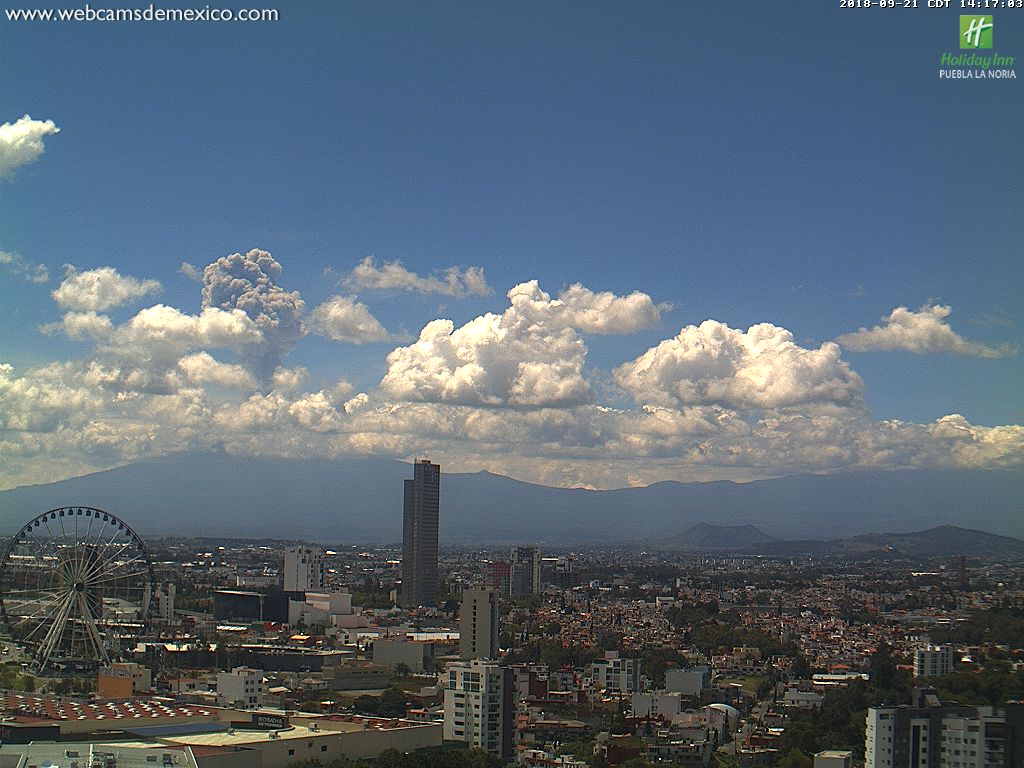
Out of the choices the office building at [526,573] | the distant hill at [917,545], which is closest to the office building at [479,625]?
the distant hill at [917,545]

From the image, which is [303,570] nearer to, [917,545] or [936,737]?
[917,545]

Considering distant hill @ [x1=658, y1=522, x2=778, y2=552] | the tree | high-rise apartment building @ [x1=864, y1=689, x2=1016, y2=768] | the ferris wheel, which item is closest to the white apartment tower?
the ferris wheel

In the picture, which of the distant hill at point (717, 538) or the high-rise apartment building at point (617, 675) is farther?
the distant hill at point (717, 538)

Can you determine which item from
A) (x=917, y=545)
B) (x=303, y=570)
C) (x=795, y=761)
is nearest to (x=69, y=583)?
(x=795, y=761)

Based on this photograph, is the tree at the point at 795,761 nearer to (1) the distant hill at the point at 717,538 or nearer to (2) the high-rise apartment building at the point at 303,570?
(2) the high-rise apartment building at the point at 303,570

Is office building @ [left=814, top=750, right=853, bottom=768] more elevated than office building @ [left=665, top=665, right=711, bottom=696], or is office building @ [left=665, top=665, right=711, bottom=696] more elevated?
office building @ [left=814, top=750, right=853, bottom=768]

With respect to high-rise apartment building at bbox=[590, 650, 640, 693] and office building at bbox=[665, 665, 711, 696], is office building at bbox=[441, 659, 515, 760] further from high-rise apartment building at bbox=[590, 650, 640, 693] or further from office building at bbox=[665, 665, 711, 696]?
high-rise apartment building at bbox=[590, 650, 640, 693]

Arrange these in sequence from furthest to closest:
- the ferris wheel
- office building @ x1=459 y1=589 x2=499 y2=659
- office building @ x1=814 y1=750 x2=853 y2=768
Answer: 1. office building @ x1=459 y1=589 x2=499 y2=659
2. the ferris wheel
3. office building @ x1=814 y1=750 x2=853 y2=768
